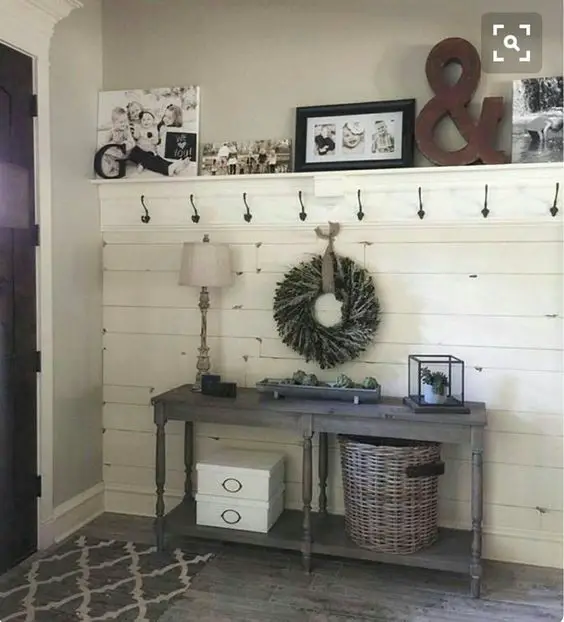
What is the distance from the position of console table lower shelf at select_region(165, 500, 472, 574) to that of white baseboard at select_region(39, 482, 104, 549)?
0.50 metres

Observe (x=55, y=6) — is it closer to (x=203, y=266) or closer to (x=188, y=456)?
(x=203, y=266)

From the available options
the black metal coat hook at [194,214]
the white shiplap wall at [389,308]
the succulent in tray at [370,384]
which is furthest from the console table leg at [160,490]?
the black metal coat hook at [194,214]

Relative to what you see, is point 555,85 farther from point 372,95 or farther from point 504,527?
point 504,527

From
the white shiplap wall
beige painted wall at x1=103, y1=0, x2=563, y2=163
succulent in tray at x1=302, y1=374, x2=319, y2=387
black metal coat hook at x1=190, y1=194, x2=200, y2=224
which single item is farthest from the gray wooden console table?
beige painted wall at x1=103, y1=0, x2=563, y2=163

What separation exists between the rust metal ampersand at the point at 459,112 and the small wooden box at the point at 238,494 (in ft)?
5.34

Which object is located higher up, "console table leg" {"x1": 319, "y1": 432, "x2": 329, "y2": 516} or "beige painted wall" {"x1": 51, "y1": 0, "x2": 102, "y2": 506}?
"beige painted wall" {"x1": 51, "y1": 0, "x2": 102, "y2": 506}

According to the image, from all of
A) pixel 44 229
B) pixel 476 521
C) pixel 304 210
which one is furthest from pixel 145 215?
pixel 476 521

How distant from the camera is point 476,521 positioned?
267 centimetres

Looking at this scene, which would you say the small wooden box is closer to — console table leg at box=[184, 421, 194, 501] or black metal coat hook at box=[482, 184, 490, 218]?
console table leg at box=[184, 421, 194, 501]

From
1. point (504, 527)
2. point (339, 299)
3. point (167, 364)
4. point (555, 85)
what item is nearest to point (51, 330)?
point (167, 364)

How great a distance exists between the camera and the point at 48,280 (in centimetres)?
305

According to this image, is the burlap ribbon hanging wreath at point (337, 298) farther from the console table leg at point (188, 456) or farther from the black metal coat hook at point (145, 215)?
the black metal coat hook at point (145, 215)

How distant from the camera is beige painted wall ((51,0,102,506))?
10.3 ft

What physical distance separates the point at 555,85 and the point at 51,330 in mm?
2503
